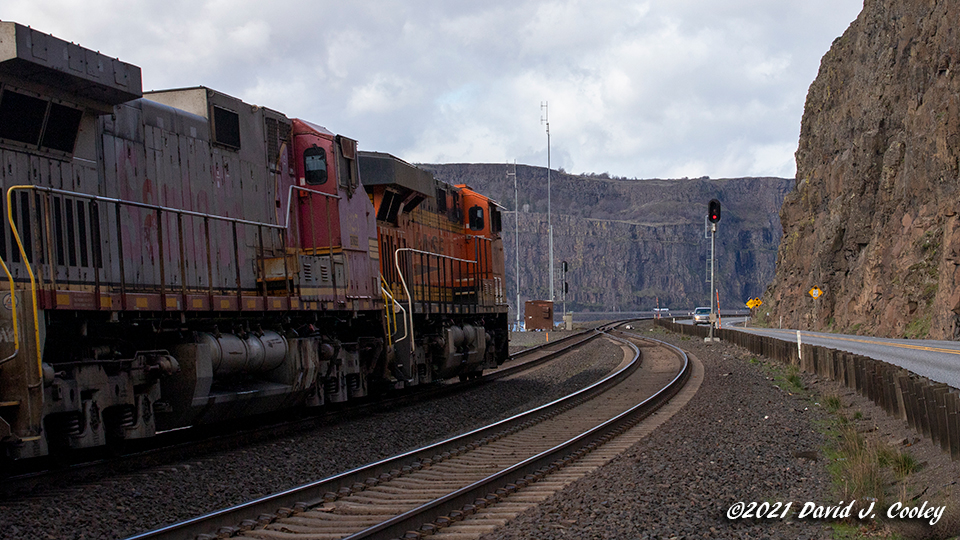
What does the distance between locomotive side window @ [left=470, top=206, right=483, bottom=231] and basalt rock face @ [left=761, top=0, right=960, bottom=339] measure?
→ 1719 cm

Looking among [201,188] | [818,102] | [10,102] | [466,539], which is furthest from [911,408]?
[818,102]

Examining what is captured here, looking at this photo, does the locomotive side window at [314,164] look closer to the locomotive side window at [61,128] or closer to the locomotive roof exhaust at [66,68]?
the locomotive roof exhaust at [66,68]

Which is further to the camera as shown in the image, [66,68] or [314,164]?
[314,164]

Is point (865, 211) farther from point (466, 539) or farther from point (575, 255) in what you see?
point (575, 255)

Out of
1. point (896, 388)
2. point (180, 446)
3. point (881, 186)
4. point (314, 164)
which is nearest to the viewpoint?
point (180, 446)

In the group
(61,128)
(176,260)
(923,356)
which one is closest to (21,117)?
(61,128)

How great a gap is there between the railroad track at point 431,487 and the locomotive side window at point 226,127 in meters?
5.02

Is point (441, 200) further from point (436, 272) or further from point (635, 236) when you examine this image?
point (635, 236)

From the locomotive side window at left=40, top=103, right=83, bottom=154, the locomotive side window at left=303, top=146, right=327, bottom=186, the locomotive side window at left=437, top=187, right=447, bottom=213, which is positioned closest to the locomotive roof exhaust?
the locomotive side window at left=40, top=103, right=83, bottom=154

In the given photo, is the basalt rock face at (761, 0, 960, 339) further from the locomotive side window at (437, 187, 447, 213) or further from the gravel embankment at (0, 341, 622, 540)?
the gravel embankment at (0, 341, 622, 540)

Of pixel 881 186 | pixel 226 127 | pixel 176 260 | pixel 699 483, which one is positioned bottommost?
pixel 699 483

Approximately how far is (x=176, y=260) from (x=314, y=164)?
3.29 metres

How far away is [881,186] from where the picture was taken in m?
37.7

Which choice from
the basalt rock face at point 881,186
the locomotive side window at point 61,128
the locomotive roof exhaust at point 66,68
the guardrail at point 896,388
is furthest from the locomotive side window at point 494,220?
the basalt rock face at point 881,186
